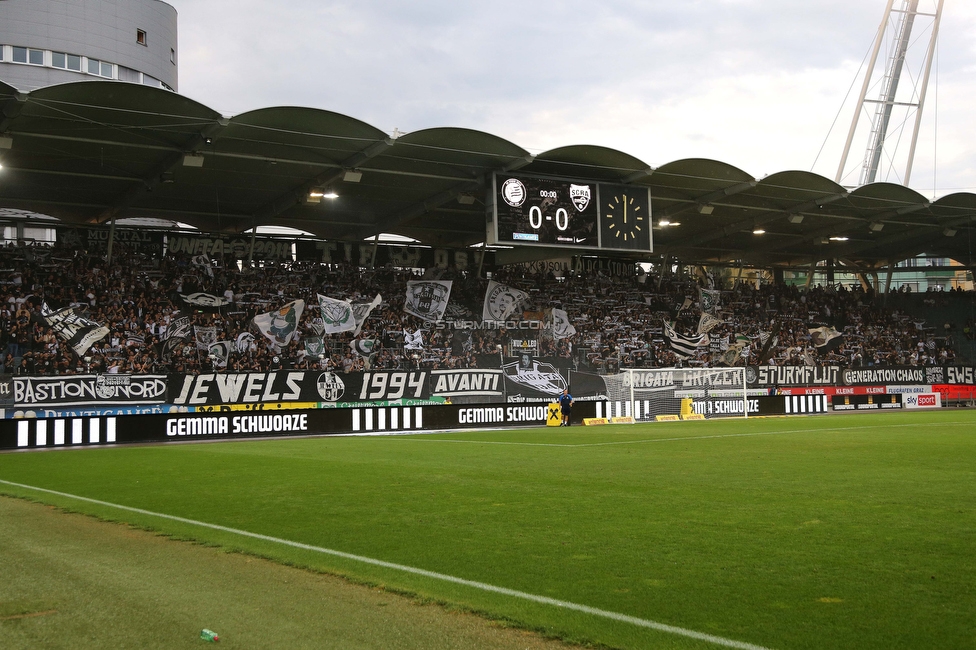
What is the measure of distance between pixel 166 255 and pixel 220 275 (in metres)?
2.69

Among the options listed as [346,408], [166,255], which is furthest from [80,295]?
[346,408]

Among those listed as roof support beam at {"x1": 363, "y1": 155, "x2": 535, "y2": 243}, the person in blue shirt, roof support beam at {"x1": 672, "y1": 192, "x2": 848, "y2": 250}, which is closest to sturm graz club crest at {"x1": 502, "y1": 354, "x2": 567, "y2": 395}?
the person in blue shirt

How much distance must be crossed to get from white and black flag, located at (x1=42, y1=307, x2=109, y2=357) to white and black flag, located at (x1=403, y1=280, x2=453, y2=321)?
13.1 metres

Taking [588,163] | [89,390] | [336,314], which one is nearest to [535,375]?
[336,314]

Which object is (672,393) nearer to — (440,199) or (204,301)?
(440,199)

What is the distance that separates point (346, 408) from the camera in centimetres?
3073

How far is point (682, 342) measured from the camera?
1693 inches

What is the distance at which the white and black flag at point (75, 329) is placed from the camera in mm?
30125

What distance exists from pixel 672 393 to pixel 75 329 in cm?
2366

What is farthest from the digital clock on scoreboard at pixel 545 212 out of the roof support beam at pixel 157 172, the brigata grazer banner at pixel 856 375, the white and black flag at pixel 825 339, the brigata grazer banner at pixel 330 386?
the white and black flag at pixel 825 339

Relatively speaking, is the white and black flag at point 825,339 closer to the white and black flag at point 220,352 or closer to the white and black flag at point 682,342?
the white and black flag at point 682,342

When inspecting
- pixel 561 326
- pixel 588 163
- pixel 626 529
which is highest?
pixel 588 163

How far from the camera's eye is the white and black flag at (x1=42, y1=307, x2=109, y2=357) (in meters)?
30.1

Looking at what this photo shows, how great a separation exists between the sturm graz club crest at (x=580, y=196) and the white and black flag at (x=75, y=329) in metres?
18.4
